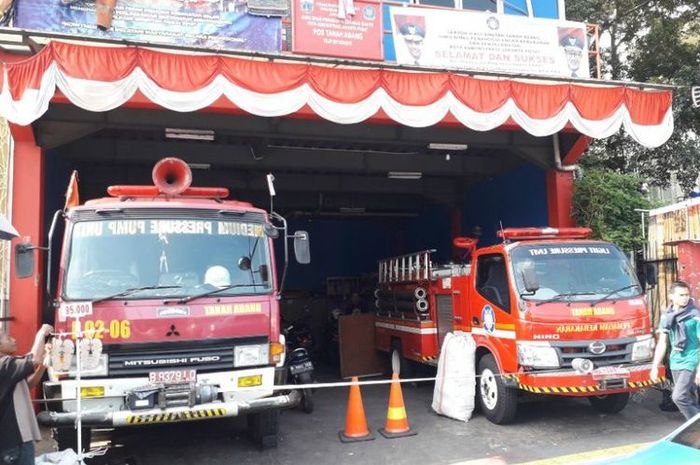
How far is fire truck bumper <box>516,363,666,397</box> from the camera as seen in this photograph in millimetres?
6844

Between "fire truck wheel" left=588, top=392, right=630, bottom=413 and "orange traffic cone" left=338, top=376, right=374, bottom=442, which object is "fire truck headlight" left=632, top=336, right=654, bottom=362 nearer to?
"fire truck wheel" left=588, top=392, right=630, bottom=413

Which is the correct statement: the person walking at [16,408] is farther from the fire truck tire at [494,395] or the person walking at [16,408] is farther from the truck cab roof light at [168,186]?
the fire truck tire at [494,395]

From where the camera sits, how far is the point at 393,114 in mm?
9086

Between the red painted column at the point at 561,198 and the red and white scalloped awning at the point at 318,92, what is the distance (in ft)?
5.41

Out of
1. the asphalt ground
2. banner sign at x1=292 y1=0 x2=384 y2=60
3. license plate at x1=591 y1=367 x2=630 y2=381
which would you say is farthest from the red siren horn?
license plate at x1=591 y1=367 x2=630 y2=381

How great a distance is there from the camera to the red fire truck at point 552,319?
6965mm

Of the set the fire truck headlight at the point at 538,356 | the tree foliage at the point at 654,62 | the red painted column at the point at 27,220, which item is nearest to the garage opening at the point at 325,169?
the red painted column at the point at 27,220

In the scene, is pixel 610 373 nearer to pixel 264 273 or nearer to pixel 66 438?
pixel 264 273

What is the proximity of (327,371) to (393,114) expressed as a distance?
267 inches

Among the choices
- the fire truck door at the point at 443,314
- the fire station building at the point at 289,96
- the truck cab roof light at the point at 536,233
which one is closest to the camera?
the truck cab roof light at the point at 536,233

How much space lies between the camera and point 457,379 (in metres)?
7.84

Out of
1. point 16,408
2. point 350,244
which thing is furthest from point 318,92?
point 350,244

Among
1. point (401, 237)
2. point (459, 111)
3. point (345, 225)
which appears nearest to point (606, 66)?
point (401, 237)

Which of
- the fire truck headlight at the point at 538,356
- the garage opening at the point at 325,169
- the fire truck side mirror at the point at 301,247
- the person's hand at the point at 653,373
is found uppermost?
the garage opening at the point at 325,169
